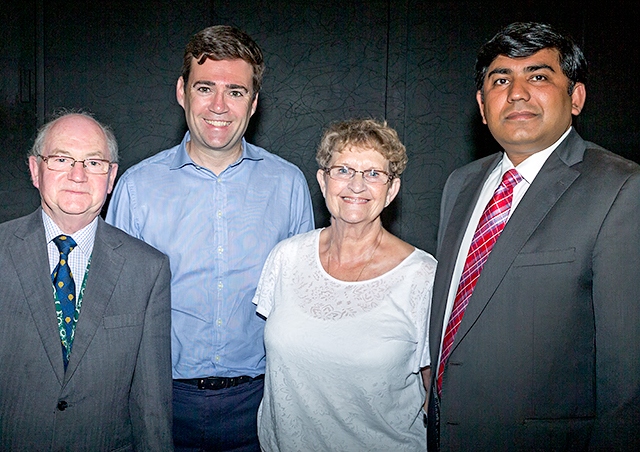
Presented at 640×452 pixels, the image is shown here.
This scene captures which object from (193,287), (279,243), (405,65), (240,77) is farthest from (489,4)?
Result: (193,287)

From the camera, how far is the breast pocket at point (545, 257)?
6.07 feet

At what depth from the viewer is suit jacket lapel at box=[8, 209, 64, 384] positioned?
1988 mm

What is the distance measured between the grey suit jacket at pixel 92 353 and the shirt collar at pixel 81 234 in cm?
3

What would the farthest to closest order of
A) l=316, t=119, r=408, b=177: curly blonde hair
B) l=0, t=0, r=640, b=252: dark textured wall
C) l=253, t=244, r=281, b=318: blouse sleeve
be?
1. l=0, t=0, r=640, b=252: dark textured wall
2. l=253, t=244, r=281, b=318: blouse sleeve
3. l=316, t=119, r=408, b=177: curly blonde hair

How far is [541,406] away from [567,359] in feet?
0.60

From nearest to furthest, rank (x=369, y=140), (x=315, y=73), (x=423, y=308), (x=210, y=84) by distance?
(x=423, y=308) → (x=369, y=140) → (x=210, y=84) → (x=315, y=73)

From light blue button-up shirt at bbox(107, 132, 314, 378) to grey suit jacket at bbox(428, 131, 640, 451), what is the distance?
102cm

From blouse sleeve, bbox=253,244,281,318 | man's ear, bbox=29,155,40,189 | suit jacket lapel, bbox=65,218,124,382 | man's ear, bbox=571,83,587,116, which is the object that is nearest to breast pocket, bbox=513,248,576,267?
man's ear, bbox=571,83,587,116

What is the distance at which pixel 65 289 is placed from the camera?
6.86 ft

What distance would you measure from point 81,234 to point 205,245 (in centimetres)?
61

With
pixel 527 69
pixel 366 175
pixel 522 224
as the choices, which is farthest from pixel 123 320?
pixel 527 69

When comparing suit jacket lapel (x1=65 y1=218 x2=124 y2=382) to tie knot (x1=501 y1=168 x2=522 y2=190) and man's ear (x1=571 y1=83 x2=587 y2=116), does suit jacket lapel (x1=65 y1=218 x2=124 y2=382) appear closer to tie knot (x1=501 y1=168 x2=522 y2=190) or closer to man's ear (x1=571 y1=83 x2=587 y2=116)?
tie knot (x1=501 y1=168 x2=522 y2=190)

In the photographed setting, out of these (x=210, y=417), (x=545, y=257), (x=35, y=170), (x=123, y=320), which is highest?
(x=35, y=170)

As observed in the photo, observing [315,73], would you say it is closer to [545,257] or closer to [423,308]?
[423,308]
